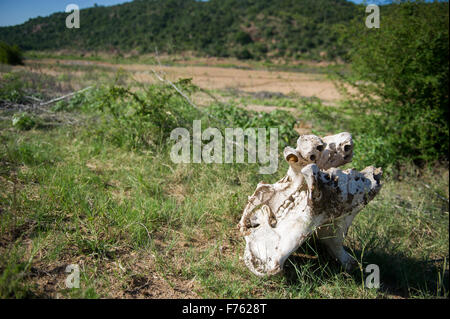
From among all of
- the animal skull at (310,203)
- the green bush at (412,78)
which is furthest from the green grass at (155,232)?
the green bush at (412,78)

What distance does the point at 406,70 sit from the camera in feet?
18.2

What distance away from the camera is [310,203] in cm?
175

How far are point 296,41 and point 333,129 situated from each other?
2041cm

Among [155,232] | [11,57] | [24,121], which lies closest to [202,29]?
[11,57]

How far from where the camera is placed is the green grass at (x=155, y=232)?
1.82 m

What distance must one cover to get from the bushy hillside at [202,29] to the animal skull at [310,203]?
2.71m

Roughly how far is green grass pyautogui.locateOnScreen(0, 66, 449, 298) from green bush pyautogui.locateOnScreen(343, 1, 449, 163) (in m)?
1.76

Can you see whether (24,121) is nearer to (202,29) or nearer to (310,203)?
(310,203)

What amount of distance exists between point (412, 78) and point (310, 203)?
504cm

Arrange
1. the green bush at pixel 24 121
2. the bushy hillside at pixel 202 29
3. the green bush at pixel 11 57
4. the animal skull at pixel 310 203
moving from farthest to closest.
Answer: the green bush at pixel 11 57
the bushy hillside at pixel 202 29
the green bush at pixel 24 121
the animal skull at pixel 310 203

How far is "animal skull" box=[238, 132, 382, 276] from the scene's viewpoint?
1749 mm

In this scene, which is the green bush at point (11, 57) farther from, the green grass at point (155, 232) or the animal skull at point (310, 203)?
the animal skull at point (310, 203)

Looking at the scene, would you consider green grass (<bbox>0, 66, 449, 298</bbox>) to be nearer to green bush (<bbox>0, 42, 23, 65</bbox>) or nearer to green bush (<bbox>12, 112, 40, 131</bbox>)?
green bush (<bbox>12, 112, 40, 131</bbox>)
